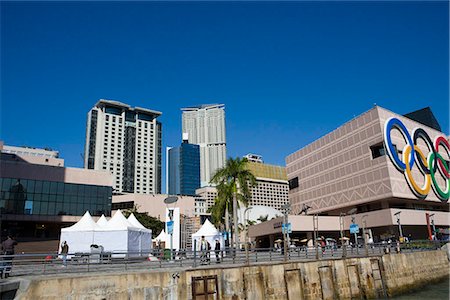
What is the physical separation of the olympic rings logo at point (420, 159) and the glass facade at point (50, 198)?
163 feet

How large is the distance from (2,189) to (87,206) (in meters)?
13.3

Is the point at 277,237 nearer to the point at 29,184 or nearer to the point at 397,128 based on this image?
the point at 397,128

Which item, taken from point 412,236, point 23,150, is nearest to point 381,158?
point 412,236

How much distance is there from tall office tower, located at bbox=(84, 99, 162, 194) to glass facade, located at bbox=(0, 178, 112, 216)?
344 ft

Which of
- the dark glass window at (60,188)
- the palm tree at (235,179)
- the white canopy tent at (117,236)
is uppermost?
the dark glass window at (60,188)

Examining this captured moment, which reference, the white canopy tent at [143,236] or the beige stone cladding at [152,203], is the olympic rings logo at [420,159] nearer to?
the white canopy tent at [143,236]

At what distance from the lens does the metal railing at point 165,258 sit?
52.5ft

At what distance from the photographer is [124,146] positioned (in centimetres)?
17188

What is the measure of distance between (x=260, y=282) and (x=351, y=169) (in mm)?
46172

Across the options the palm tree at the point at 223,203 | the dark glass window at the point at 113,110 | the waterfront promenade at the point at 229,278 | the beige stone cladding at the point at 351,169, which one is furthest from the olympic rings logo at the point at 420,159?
the dark glass window at the point at 113,110

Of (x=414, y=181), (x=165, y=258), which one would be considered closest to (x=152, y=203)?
(x=414, y=181)

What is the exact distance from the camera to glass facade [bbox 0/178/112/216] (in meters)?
55.4

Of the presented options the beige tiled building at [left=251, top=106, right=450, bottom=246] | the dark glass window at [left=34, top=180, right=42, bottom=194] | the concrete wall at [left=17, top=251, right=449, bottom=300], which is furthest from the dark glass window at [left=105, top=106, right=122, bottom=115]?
the concrete wall at [left=17, top=251, right=449, bottom=300]

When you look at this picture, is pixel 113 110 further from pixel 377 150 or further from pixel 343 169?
pixel 377 150
